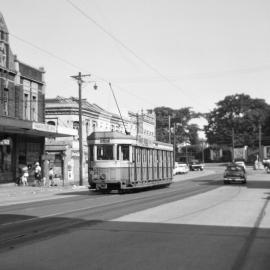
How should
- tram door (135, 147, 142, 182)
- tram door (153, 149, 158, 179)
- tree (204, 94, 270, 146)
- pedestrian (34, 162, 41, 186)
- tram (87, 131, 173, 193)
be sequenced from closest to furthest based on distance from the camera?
tram (87, 131, 173, 193) < tram door (135, 147, 142, 182) < tram door (153, 149, 158, 179) < pedestrian (34, 162, 41, 186) < tree (204, 94, 270, 146)

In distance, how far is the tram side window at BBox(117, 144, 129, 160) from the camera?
91.3ft

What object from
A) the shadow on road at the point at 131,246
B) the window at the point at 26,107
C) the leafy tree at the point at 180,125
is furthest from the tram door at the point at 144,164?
the leafy tree at the point at 180,125

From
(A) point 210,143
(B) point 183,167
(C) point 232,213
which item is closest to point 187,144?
(A) point 210,143

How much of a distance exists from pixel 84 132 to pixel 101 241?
47519 millimetres

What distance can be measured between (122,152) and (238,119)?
93.4 m

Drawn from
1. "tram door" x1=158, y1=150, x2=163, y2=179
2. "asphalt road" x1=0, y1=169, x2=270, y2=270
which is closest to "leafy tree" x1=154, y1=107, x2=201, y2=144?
"tram door" x1=158, y1=150, x2=163, y2=179

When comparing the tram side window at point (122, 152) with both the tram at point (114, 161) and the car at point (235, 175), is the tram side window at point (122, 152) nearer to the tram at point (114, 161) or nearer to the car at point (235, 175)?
the tram at point (114, 161)

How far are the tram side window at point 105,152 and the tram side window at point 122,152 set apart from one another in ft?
1.43

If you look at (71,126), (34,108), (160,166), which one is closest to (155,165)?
(160,166)

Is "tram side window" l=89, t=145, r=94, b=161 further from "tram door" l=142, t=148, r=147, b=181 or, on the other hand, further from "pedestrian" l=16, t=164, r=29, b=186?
"pedestrian" l=16, t=164, r=29, b=186

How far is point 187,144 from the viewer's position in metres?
127

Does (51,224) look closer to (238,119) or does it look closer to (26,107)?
(26,107)

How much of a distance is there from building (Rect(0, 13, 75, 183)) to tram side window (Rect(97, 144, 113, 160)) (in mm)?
8384

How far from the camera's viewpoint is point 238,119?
118000 mm
